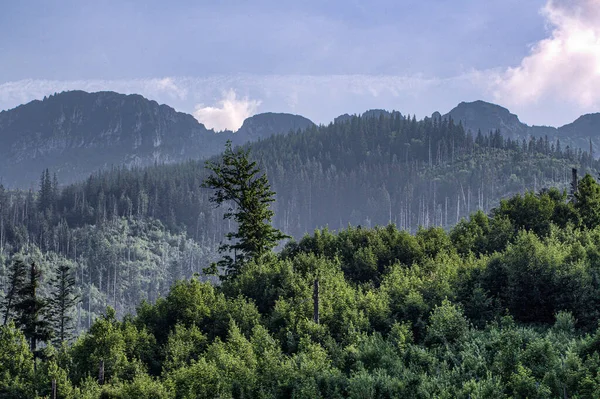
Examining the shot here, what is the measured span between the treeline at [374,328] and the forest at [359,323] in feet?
0.41

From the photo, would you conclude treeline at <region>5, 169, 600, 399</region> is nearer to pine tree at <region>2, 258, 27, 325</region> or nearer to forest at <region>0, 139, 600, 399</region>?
forest at <region>0, 139, 600, 399</region>

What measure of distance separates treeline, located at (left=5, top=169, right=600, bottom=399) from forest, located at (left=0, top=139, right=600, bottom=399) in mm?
126

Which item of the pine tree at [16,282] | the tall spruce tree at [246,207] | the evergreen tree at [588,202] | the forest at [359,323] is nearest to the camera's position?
the forest at [359,323]

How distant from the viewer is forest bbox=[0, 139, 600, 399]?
33.0 metres

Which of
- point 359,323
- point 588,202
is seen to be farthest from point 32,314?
point 588,202

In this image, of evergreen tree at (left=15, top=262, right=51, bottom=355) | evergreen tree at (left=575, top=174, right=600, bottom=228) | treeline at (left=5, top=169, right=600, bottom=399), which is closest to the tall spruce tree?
treeline at (left=5, top=169, right=600, bottom=399)

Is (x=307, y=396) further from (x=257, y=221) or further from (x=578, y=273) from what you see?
(x=257, y=221)

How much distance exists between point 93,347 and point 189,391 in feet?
50.4

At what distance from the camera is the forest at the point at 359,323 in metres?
33.0

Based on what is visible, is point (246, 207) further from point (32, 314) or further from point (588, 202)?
point (588, 202)

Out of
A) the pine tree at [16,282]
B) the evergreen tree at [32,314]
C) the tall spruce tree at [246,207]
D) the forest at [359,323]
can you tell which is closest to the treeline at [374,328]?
the forest at [359,323]

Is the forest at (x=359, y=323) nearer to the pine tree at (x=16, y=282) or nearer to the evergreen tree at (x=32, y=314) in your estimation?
the evergreen tree at (x=32, y=314)

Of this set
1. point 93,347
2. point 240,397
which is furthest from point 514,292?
point 93,347

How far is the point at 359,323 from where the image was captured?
4534 centimetres
